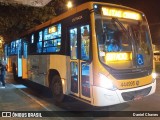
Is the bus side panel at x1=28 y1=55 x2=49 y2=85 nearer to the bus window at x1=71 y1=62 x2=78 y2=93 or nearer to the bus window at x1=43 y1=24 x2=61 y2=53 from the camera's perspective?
the bus window at x1=43 y1=24 x2=61 y2=53

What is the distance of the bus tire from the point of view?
9.68 metres

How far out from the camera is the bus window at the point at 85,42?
7832 millimetres

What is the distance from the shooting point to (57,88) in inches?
392

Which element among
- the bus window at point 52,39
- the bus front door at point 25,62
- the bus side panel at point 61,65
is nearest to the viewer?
the bus side panel at point 61,65

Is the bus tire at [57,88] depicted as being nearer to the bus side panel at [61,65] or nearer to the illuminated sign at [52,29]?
the bus side panel at [61,65]

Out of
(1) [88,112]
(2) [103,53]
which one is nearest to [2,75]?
(1) [88,112]

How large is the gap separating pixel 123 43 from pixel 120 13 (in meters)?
0.95

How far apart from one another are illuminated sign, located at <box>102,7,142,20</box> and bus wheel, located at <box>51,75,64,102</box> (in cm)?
310

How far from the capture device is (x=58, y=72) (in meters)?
9.72

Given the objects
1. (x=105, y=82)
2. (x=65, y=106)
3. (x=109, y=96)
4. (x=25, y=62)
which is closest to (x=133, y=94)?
(x=109, y=96)

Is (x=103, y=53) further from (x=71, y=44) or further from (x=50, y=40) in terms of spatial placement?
(x=50, y=40)

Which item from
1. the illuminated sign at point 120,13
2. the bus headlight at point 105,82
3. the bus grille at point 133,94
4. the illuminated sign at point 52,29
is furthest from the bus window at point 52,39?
the bus grille at point 133,94

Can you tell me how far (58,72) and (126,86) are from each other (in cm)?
291

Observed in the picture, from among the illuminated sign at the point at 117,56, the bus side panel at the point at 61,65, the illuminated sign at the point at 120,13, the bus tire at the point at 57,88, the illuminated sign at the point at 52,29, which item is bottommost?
the bus tire at the point at 57,88
